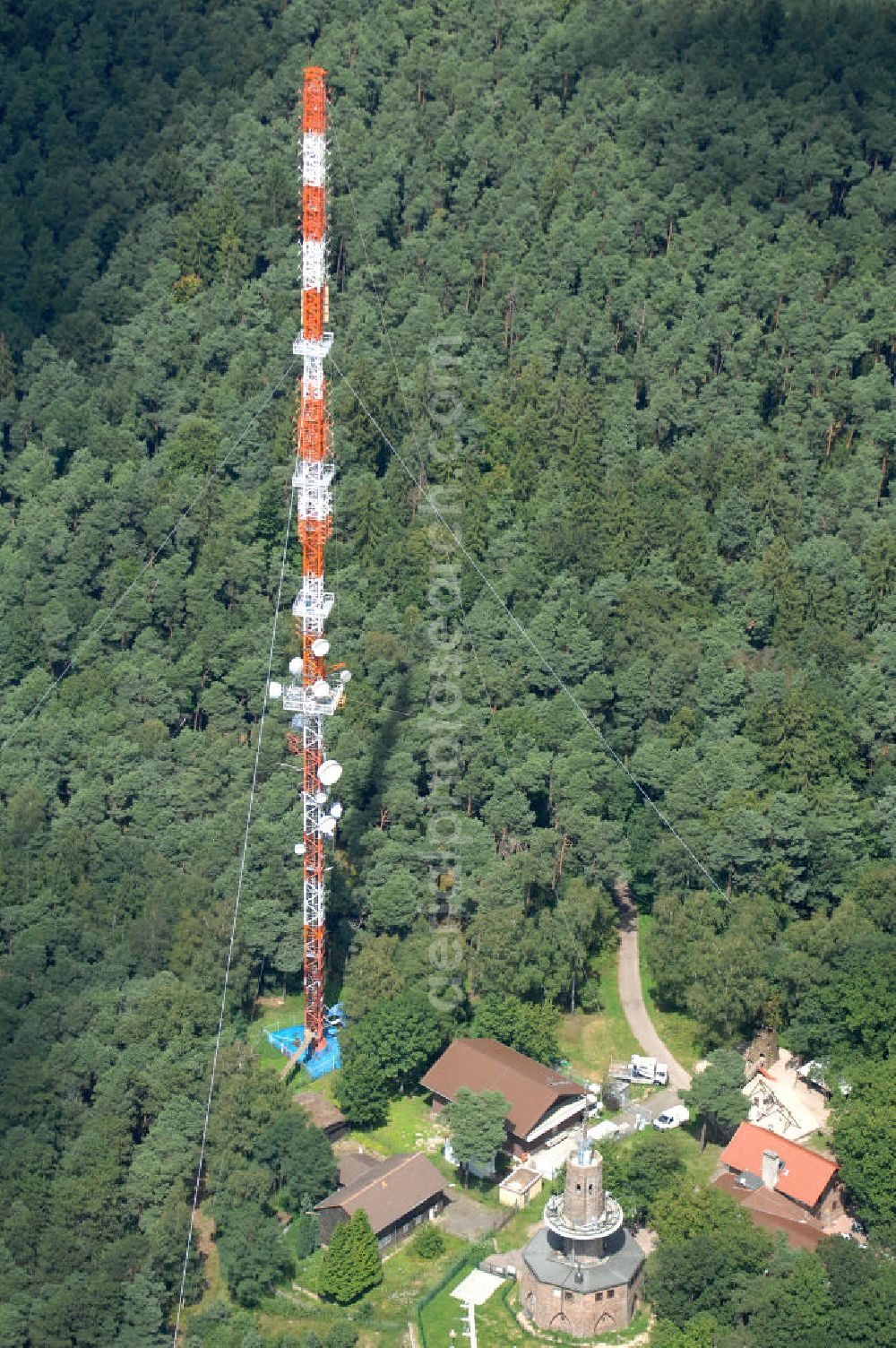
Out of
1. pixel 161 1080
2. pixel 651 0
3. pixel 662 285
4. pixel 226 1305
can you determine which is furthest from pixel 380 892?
pixel 651 0

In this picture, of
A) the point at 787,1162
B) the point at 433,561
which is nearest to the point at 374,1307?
the point at 787,1162

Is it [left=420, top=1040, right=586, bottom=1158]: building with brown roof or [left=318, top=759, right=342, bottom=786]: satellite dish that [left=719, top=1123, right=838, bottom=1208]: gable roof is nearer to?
[left=420, top=1040, right=586, bottom=1158]: building with brown roof

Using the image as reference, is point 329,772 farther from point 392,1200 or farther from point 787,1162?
point 787,1162

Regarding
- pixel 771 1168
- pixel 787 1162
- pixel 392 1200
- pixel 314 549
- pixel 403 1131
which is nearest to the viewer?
pixel 771 1168

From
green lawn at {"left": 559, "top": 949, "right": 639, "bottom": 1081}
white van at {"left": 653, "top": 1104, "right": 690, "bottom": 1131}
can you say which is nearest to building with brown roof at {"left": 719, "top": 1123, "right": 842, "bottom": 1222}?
white van at {"left": 653, "top": 1104, "right": 690, "bottom": 1131}

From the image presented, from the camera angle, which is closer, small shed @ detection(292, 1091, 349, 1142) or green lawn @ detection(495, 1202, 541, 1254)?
green lawn @ detection(495, 1202, 541, 1254)

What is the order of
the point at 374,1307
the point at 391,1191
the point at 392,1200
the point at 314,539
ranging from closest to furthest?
the point at 374,1307
the point at 392,1200
the point at 391,1191
the point at 314,539

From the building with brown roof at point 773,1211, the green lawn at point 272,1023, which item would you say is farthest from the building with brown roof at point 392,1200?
the building with brown roof at point 773,1211
